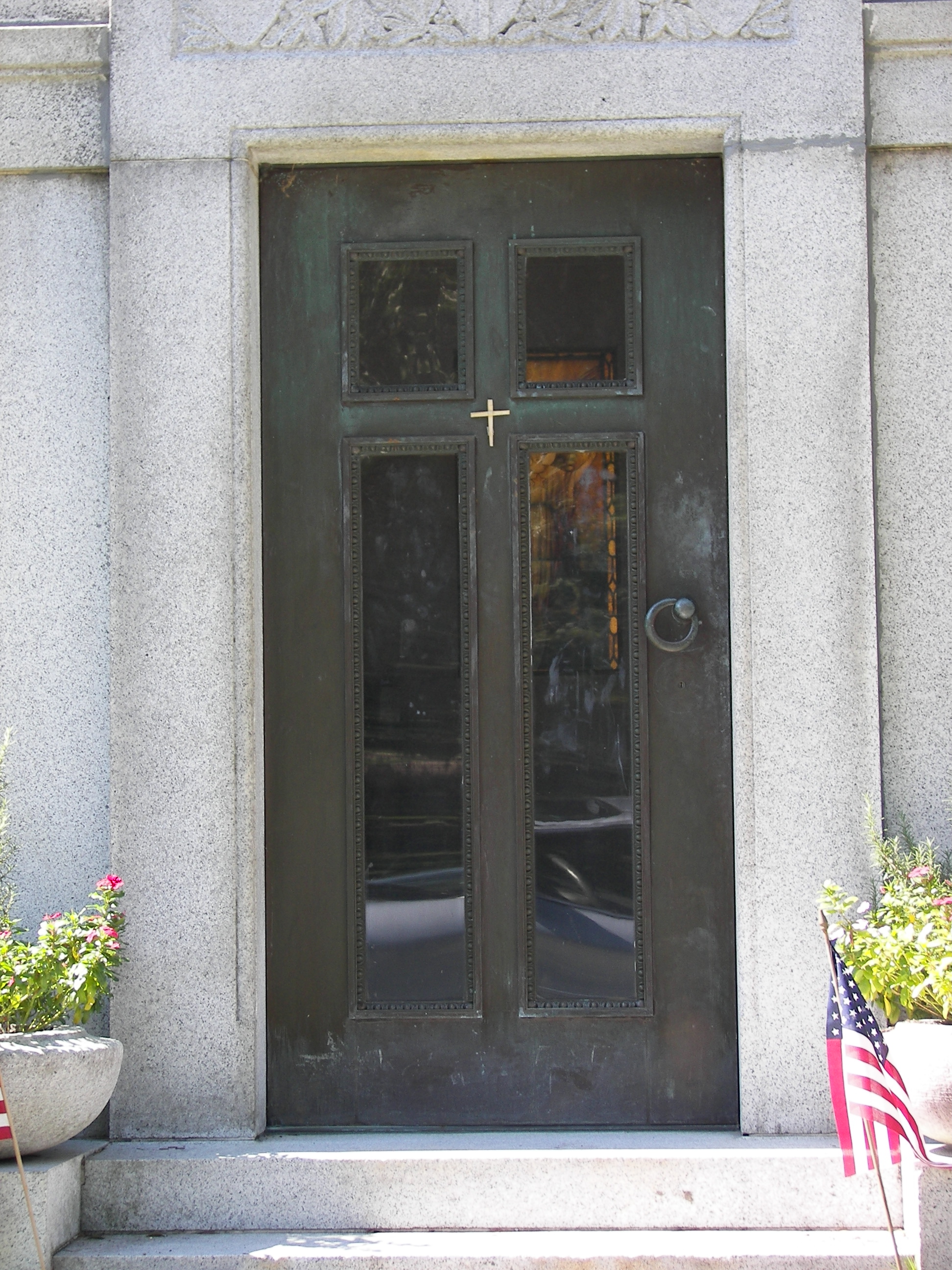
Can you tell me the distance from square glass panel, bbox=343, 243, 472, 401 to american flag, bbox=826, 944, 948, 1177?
8.18 feet

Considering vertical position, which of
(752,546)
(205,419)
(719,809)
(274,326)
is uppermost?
(274,326)

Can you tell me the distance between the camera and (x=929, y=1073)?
3.74 metres

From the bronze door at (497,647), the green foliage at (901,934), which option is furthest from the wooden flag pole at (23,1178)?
the green foliage at (901,934)

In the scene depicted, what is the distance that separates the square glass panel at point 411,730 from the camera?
468cm

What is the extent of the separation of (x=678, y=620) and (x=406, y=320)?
58.4 inches

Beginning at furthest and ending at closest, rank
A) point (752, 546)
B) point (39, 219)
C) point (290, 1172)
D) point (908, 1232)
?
point (39, 219), point (752, 546), point (290, 1172), point (908, 1232)

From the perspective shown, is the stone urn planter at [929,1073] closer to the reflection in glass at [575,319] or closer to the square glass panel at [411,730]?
the square glass panel at [411,730]

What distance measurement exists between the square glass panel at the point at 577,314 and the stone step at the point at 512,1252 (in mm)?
2854

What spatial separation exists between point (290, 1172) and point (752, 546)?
257 cm

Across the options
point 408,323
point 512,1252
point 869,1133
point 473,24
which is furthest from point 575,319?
point 512,1252

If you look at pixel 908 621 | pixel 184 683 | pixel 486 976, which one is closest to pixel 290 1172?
pixel 486 976

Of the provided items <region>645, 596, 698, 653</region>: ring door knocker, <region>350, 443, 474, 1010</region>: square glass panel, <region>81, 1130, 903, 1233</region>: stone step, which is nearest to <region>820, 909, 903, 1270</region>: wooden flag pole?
<region>81, 1130, 903, 1233</region>: stone step

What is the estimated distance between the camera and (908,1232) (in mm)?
3857

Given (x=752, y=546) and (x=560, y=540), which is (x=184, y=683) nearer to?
(x=560, y=540)
